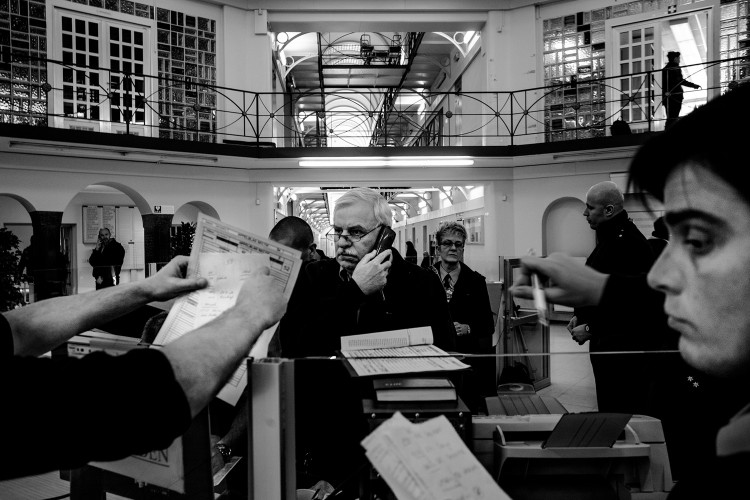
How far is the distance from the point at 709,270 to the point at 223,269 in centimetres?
97

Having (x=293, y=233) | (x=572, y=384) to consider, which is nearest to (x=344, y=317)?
(x=293, y=233)

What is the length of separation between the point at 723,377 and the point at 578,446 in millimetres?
720

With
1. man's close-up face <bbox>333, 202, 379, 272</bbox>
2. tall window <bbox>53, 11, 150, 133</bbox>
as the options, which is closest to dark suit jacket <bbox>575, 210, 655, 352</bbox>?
man's close-up face <bbox>333, 202, 379, 272</bbox>

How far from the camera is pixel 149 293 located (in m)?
1.40

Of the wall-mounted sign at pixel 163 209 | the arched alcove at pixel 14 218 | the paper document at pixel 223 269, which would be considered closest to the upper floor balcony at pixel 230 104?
the wall-mounted sign at pixel 163 209

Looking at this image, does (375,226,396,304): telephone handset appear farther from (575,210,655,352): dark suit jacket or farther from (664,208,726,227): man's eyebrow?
(664,208,726,227): man's eyebrow

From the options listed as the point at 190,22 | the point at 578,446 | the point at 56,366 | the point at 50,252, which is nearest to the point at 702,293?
the point at 578,446

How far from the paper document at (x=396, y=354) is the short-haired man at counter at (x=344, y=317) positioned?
0.08 meters

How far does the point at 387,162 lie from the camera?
12.1 meters

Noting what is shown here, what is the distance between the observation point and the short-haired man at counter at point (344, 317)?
156 cm

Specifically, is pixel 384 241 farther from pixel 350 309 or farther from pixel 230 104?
pixel 230 104

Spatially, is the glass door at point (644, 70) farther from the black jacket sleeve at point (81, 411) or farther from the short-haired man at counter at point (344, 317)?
the black jacket sleeve at point (81, 411)

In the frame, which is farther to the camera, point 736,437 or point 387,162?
point 387,162

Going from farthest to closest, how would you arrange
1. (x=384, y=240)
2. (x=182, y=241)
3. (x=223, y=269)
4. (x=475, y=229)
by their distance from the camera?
(x=475, y=229) < (x=182, y=241) < (x=384, y=240) < (x=223, y=269)
